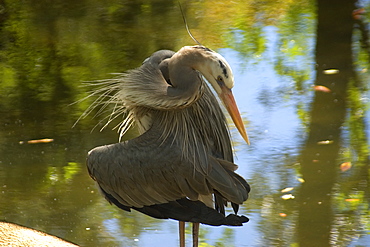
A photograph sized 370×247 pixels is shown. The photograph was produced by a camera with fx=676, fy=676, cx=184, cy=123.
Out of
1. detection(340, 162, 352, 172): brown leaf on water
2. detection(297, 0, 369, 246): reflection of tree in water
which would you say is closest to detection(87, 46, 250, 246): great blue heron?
detection(297, 0, 369, 246): reflection of tree in water

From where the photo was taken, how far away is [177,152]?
12.8ft

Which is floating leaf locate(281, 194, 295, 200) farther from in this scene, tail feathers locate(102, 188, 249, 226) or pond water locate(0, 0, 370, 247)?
tail feathers locate(102, 188, 249, 226)

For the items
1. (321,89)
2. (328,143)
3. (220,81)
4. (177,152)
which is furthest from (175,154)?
(321,89)

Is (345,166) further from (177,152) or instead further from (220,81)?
(220,81)

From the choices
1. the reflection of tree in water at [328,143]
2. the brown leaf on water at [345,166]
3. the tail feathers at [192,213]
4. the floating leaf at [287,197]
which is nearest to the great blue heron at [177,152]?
the tail feathers at [192,213]

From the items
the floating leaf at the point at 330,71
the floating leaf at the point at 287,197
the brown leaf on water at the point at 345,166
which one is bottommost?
the floating leaf at the point at 287,197

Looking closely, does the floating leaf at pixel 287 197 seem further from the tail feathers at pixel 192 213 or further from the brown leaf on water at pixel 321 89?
the brown leaf on water at pixel 321 89

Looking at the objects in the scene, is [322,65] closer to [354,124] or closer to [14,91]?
[354,124]

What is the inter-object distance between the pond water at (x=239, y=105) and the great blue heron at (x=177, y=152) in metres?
0.81

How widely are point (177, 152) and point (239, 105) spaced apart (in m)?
2.87

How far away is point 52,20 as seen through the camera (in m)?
9.55

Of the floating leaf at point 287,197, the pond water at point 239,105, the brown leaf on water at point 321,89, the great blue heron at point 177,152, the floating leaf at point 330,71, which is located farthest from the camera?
the floating leaf at point 330,71

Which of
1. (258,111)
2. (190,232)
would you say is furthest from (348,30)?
(190,232)

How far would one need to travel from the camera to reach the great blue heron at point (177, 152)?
12.6ft
